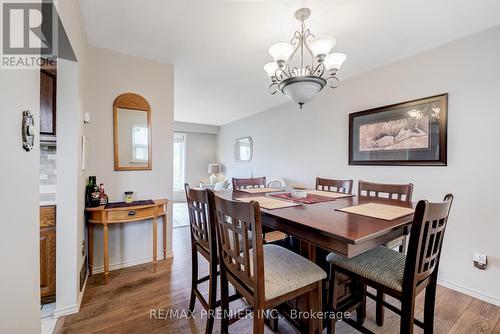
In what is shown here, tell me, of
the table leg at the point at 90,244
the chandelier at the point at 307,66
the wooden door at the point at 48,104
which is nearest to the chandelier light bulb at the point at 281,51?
the chandelier at the point at 307,66

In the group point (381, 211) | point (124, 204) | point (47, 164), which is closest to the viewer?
point (381, 211)

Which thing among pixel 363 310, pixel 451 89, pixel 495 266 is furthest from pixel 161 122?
pixel 495 266

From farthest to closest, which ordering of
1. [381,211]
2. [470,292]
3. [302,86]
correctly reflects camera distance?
[470,292]
[302,86]
[381,211]

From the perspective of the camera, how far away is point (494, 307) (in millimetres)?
1808

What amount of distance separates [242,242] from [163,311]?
121 centimetres

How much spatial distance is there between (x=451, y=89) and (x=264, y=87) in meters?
2.30

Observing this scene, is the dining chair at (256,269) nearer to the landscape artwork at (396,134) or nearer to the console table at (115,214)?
the console table at (115,214)

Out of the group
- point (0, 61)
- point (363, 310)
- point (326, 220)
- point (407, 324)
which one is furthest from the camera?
point (363, 310)

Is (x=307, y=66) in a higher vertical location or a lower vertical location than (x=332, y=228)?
higher

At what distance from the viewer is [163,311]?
172cm

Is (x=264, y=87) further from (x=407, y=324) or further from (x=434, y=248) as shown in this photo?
(x=407, y=324)

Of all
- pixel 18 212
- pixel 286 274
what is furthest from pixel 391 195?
pixel 18 212

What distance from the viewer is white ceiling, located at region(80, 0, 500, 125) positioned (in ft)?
5.47

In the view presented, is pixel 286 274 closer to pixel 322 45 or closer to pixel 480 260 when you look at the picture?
pixel 322 45
